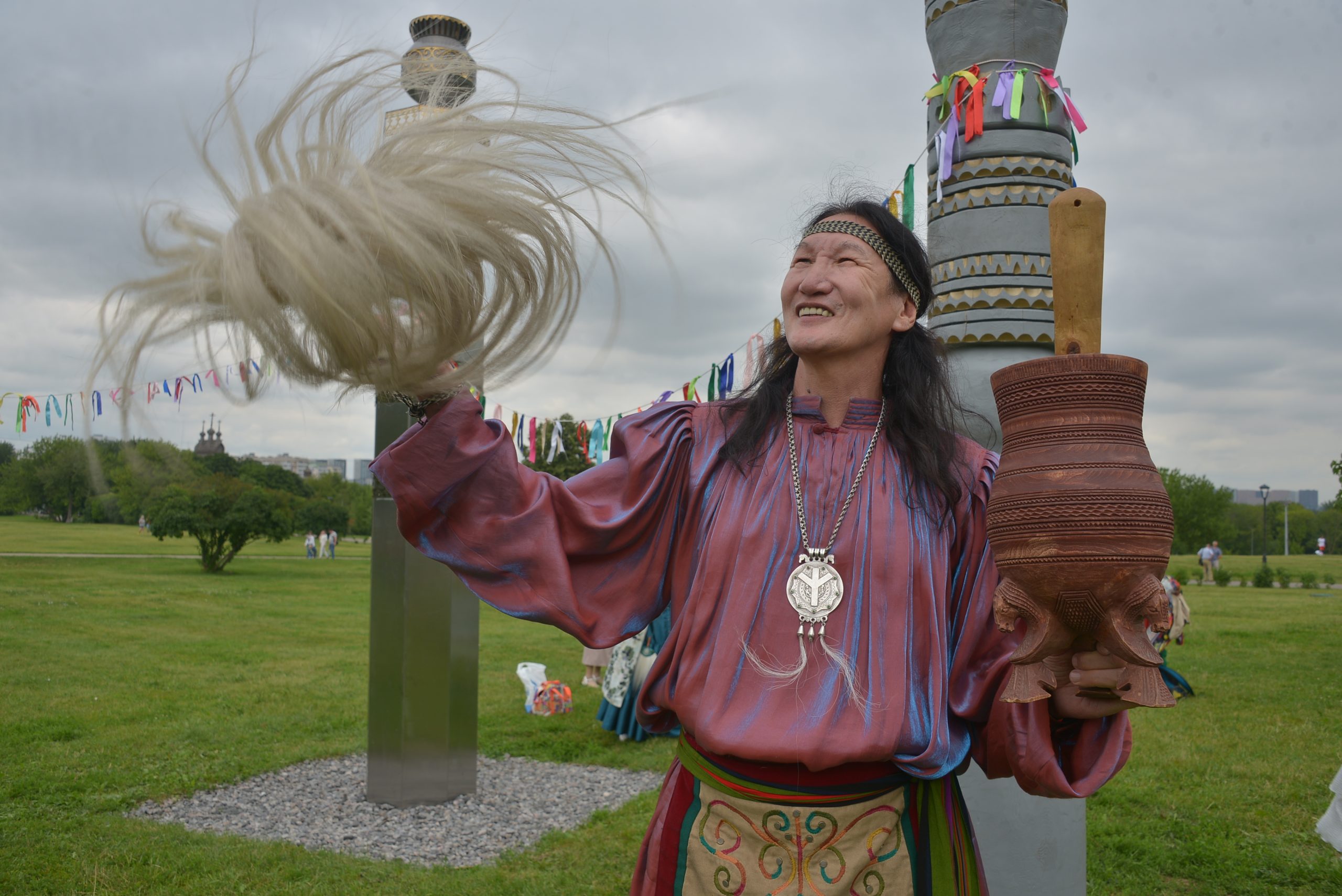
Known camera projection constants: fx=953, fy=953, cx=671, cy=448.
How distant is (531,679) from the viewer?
9000mm

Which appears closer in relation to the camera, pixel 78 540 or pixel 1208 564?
pixel 78 540

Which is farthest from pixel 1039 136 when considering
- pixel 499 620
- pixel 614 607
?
pixel 499 620

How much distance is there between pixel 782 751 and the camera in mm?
1784

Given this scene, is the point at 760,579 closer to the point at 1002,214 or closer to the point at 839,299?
the point at 839,299

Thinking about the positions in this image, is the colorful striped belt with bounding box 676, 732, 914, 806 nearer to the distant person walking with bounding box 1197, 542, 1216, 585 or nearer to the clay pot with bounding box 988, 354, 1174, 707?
the clay pot with bounding box 988, 354, 1174, 707

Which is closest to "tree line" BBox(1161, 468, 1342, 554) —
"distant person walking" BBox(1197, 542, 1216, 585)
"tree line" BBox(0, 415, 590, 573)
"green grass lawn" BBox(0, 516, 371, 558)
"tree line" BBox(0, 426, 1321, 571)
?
"tree line" BBox(0, 426, 1321, 571)

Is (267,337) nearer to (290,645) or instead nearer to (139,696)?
(139,696)

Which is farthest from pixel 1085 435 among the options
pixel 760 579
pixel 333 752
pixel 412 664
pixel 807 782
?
pixel 333 752

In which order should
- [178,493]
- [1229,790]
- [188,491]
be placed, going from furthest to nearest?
[178,493], [188,491], [1229,790]

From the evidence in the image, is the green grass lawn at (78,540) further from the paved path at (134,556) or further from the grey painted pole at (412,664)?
the grey painted pole at (412,664)

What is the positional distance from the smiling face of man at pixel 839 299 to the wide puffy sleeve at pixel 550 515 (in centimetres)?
35

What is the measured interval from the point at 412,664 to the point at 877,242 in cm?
420

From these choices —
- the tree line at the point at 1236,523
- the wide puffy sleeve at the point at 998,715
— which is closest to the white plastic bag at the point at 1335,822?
the wide puffy sleeve at the point at 998,715

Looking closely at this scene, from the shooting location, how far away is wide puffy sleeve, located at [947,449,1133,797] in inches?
71.8
